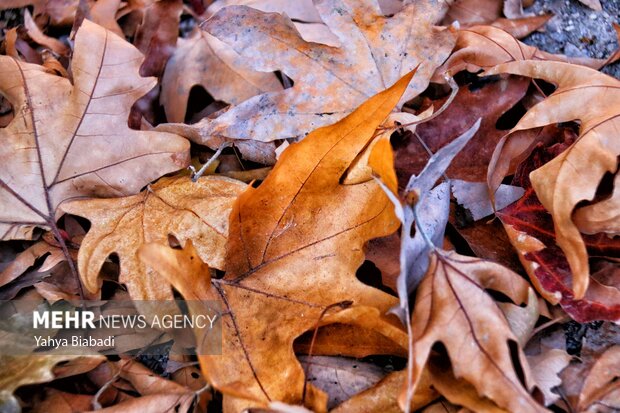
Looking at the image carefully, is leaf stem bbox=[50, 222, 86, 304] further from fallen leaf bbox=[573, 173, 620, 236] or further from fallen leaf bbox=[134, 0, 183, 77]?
fallen leaf bbox=[573, 173, 620, 236]

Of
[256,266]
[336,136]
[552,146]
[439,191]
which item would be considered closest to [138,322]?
[256,266]

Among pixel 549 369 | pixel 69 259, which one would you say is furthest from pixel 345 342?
pixel 69 259

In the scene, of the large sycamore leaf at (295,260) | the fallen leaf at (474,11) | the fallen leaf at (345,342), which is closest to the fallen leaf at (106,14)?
the large sycamore leaf at (295,260)

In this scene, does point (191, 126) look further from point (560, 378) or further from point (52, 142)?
point (560, 378)

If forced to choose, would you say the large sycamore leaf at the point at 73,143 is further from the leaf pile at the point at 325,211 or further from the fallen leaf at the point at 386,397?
the fallen leaf at the point at 386,397

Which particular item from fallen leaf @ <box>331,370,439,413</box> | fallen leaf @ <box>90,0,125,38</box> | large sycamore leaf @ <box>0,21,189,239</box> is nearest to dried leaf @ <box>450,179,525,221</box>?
fallen leaf @ <box>331,370,439,413</box>

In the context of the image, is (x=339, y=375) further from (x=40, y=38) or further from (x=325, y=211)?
(x=40, y=38)
